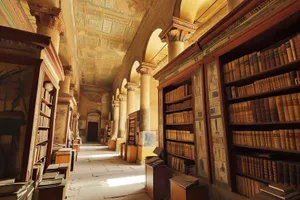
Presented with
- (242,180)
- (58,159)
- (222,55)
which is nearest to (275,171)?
(242,180)

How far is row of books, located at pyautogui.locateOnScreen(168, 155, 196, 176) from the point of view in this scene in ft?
9.29

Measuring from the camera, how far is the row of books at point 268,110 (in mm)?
1545

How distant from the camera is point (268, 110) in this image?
1750 millimetres

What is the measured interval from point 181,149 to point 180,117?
64cm

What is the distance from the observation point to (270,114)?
1724 mm

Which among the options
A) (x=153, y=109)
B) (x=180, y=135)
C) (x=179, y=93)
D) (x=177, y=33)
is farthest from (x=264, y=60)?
(x=153, y=109)

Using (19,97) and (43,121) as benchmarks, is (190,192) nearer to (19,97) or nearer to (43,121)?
(19,97)

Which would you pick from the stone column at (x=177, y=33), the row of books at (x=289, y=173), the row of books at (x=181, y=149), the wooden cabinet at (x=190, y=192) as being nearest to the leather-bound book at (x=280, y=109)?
the row of books at (x=289, y=173)

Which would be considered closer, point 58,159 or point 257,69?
point 257,69

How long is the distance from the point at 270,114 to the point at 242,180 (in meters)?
0.88

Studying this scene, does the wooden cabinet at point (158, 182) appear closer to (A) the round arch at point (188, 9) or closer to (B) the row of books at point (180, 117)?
(B) the row of books at point (180, 117)

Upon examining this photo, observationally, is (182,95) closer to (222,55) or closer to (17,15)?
(222,55)

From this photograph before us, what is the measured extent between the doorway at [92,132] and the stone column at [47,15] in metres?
15.2

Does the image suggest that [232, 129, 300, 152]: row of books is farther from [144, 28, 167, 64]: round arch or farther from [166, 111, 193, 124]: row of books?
[144, 28, 167, 64]: round arch
